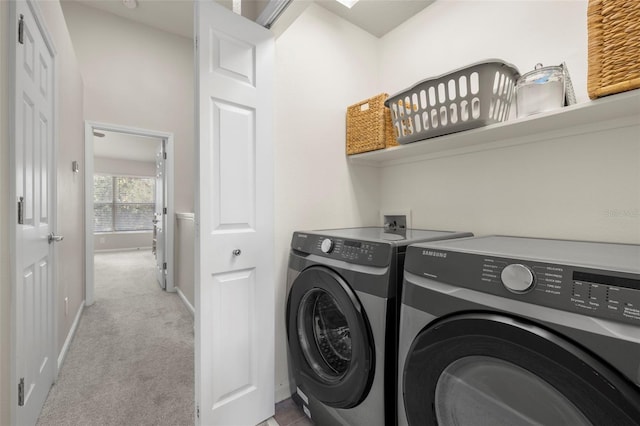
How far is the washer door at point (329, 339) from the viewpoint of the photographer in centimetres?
106

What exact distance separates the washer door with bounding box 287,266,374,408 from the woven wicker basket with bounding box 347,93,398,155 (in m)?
0.85

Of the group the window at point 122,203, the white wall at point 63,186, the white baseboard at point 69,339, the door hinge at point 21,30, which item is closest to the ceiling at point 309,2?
the door hinge at point 21,30

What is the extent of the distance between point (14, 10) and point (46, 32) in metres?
0.58

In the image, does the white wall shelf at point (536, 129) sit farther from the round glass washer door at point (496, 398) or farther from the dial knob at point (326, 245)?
the round glass washer door at point (496, 398)

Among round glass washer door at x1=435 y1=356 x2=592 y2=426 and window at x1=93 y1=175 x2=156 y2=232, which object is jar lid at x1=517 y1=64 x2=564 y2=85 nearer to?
round glass washer door at x1=435 y1=356 x2=592 y2=426

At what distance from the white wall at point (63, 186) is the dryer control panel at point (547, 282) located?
65.3 inches

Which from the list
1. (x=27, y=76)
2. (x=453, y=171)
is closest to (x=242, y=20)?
(x=27, y=76)

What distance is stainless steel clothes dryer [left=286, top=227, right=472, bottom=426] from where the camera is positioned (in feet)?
3.30

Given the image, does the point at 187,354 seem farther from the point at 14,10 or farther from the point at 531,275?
the point at 531,275

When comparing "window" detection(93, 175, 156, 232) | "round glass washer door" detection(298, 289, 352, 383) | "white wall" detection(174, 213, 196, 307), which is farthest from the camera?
"window" detection(93, 175, 156, 232)

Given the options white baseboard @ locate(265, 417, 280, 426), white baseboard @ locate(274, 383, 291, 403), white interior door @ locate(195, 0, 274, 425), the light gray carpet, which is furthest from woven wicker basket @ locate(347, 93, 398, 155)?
the light gray carpet

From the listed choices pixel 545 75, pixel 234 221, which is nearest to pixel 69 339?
pixel 234 221

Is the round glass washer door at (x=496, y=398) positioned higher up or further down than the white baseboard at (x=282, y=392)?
higher up

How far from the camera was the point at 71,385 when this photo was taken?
5.71 ft
